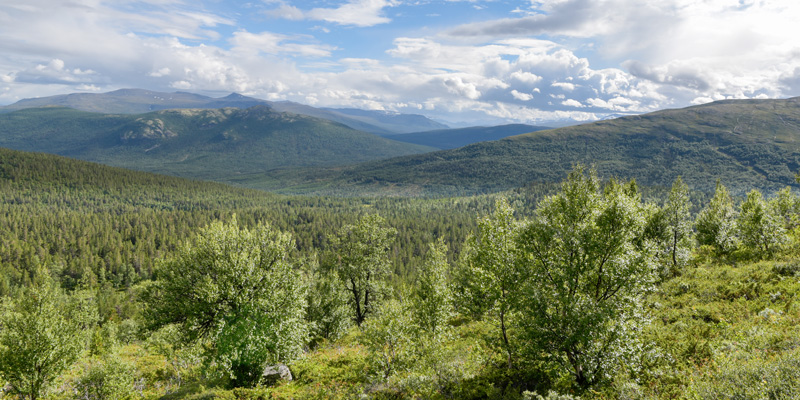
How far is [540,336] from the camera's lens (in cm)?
1931

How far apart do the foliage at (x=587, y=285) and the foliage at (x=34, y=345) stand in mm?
41559

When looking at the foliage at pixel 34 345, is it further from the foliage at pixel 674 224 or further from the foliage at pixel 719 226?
the foliage at pixel 719 226

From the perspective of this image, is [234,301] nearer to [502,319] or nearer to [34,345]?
[34,345]

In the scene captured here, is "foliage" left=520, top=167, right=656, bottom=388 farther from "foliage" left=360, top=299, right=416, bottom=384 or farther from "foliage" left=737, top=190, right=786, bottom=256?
"foliage" left=737, top=190, right=786, bottom=256

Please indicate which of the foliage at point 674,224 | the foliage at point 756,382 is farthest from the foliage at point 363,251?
the foliage at point 756,382

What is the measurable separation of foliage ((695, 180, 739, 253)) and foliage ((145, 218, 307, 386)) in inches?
1988

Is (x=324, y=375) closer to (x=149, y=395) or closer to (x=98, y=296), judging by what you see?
(x=149, y=395)

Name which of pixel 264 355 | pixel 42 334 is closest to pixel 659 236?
pixel 264 355

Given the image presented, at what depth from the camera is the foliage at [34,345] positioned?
30266 mm

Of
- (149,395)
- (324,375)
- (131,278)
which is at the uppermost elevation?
(324,375)

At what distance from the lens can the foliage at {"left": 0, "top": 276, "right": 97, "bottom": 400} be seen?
3027 centimetres

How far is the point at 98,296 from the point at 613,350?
172 metres

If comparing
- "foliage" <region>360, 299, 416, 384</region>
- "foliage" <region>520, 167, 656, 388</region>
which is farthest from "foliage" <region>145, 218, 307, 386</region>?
"foliage" <region>520, 167, 656, 388</region>

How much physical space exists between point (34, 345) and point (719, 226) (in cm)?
7641
